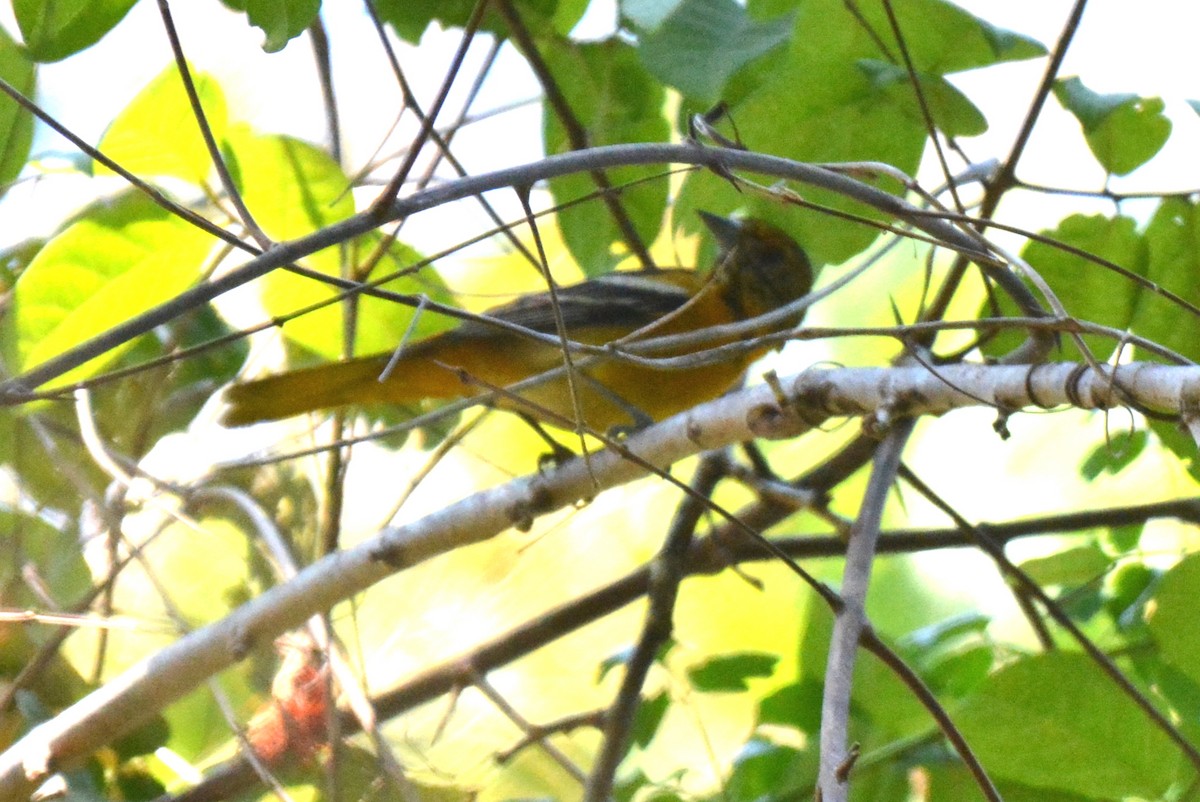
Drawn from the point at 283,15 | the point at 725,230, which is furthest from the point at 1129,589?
the point at 283,15

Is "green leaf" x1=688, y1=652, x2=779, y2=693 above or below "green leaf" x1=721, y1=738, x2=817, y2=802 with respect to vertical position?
above

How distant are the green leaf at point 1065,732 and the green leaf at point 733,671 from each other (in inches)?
Result: 23.0

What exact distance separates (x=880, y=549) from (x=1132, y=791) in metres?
0.75

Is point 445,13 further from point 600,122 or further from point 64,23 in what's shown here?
point 64,23

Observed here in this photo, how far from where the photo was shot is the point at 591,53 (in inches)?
108

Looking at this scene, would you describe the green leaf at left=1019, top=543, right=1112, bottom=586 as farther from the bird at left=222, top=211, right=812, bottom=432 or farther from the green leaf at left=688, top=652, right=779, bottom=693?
the bird at left=222, top=211, right=812, bottom=432

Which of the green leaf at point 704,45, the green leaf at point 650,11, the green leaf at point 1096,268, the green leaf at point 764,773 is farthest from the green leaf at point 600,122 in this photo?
the green leaf at point 764,773

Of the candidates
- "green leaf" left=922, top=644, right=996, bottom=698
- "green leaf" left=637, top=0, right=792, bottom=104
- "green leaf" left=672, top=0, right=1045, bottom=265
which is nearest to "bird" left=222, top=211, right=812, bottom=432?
"green leaf" left=672, top=0, right=1045, bottom=265

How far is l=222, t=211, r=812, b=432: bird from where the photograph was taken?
8.64 ft

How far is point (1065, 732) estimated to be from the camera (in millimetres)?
2080

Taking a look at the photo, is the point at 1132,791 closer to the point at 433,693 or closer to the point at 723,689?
the point at 723,689

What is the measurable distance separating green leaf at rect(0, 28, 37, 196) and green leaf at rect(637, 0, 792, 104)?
1009 mm

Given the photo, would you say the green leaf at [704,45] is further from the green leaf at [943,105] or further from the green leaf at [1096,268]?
the green leaf at [1096,268]

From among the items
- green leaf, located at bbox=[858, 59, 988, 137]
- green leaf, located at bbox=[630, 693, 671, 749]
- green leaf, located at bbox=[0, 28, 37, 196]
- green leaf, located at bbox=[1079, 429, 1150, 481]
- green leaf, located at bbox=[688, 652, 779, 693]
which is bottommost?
green leaf, located at bbox=[630, 693, 671, 749]
